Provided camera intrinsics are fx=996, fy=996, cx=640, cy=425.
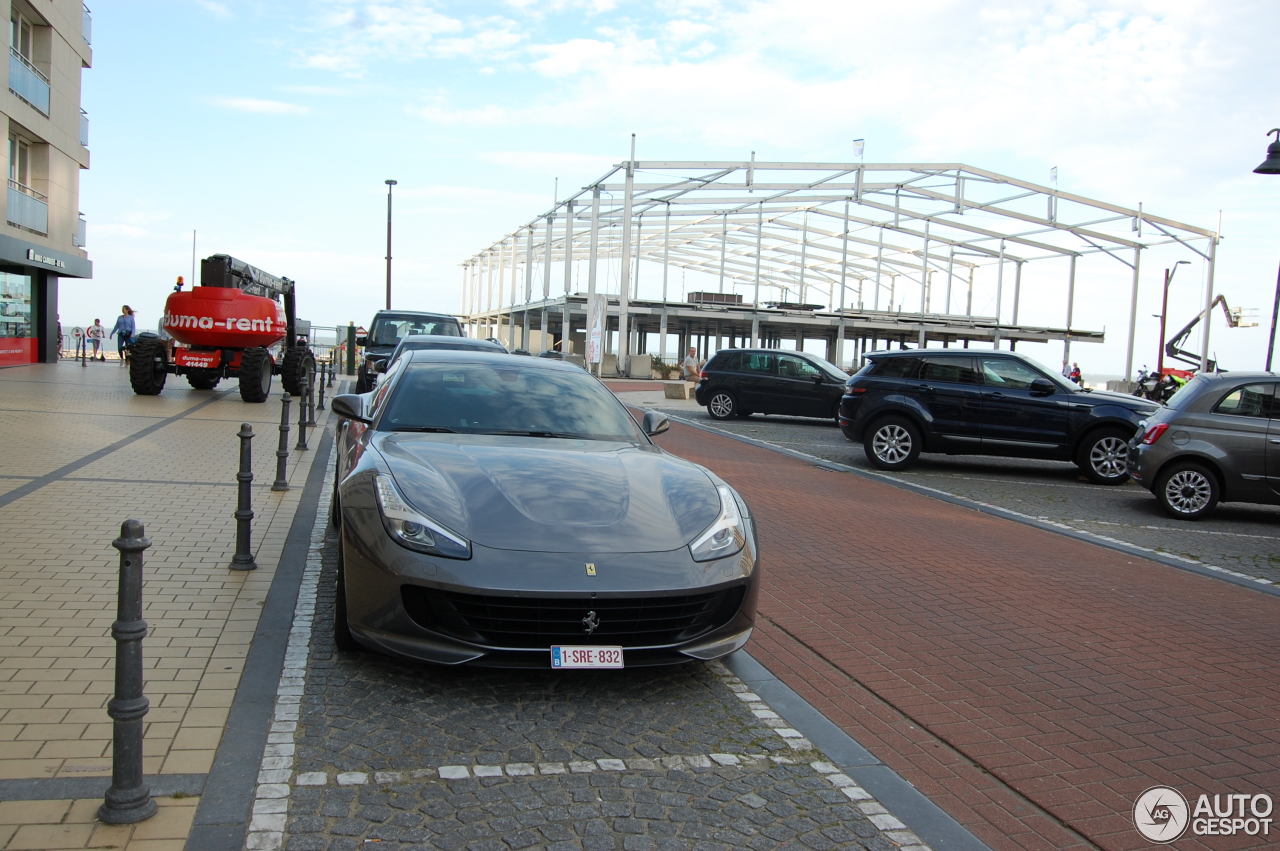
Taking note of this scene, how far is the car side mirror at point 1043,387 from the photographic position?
1305 centimetres

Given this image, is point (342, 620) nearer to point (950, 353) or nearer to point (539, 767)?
point (539, 767)

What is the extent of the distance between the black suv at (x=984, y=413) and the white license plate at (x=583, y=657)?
33.2ft

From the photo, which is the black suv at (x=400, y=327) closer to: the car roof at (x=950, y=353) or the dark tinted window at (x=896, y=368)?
the dark tinted window at (x=896, y=368)

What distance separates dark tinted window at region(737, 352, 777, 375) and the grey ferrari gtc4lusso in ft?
54.9

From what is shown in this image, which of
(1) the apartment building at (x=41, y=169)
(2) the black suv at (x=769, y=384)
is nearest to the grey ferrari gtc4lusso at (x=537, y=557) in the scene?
(2) the black suv at (x=769, y=384)

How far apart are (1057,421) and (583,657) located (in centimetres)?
1069

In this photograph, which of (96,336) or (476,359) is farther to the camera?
(96,336)

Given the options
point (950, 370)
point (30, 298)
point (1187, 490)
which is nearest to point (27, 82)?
point (30, 298)

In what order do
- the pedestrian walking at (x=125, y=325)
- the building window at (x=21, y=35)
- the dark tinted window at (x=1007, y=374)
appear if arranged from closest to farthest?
the dark tinted window at (x=1007, y=374)
the building window at (x=21, y=35)
the pedestrian walking at (x=125, y=325)

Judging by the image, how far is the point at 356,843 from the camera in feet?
10.1

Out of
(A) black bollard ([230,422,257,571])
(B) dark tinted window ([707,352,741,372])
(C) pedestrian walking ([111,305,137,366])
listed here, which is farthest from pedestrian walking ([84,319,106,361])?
(A) black bollard ([230,422,257,571])

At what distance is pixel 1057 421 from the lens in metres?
13.1

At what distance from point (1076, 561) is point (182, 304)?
1689 cm

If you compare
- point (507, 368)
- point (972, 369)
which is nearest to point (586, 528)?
point (507, 368)
